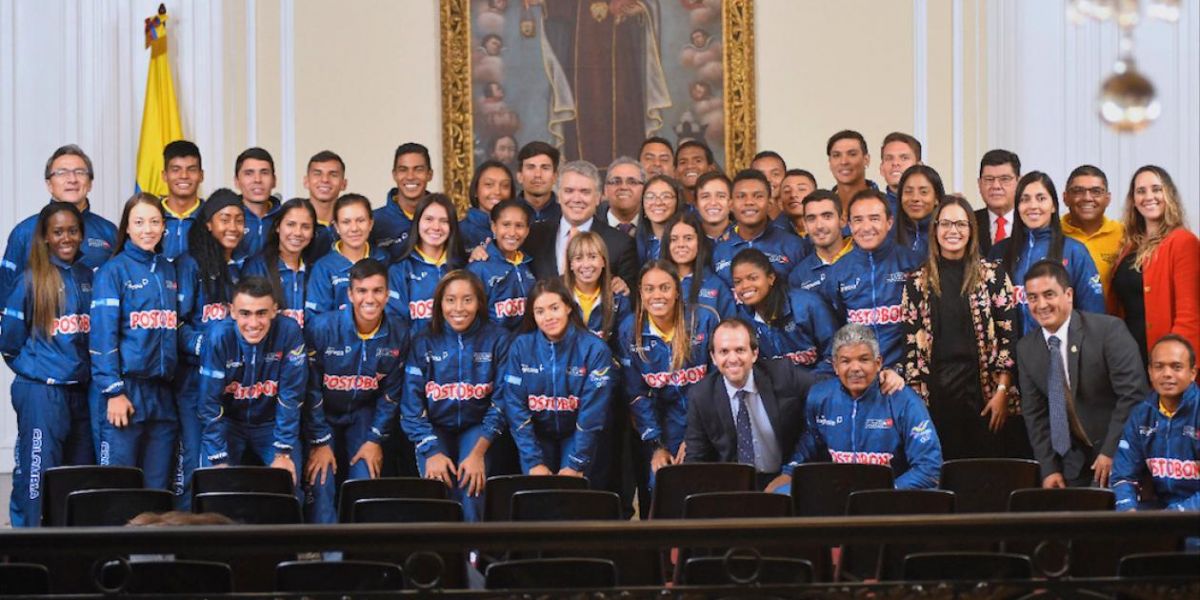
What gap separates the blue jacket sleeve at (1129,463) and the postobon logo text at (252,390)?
4033 mm

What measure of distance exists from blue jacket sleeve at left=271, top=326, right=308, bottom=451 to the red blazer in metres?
4.28

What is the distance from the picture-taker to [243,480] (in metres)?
6.09

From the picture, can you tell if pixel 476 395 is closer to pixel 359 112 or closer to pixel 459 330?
pixel 459 330

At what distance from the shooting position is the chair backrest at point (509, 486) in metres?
6.07

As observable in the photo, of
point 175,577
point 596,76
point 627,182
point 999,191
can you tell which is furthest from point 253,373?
point 596,76

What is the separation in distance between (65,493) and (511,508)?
1793mm

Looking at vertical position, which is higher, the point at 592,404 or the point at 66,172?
the point at 66,172

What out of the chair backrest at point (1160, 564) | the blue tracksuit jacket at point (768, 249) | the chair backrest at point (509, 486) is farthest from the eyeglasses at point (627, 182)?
the chair backrest at point (1160, 564)

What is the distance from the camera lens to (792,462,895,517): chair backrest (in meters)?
6.11

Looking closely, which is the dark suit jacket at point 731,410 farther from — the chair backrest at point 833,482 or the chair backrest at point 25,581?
the chair backrest at point 25,581

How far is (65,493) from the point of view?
19.9 ft

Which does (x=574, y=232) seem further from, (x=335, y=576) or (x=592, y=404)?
(x=335, y=576)

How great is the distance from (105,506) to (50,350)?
2.60m

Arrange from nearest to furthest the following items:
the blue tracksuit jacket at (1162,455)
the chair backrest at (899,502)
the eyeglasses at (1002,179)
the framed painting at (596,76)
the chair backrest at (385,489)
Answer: the chair backrest at (899,502), the chair backrest at (385,489), the blue tracksuit jacket at (1162,455), the eyeglasses at (1002,179), the framed painting at (596,76)
